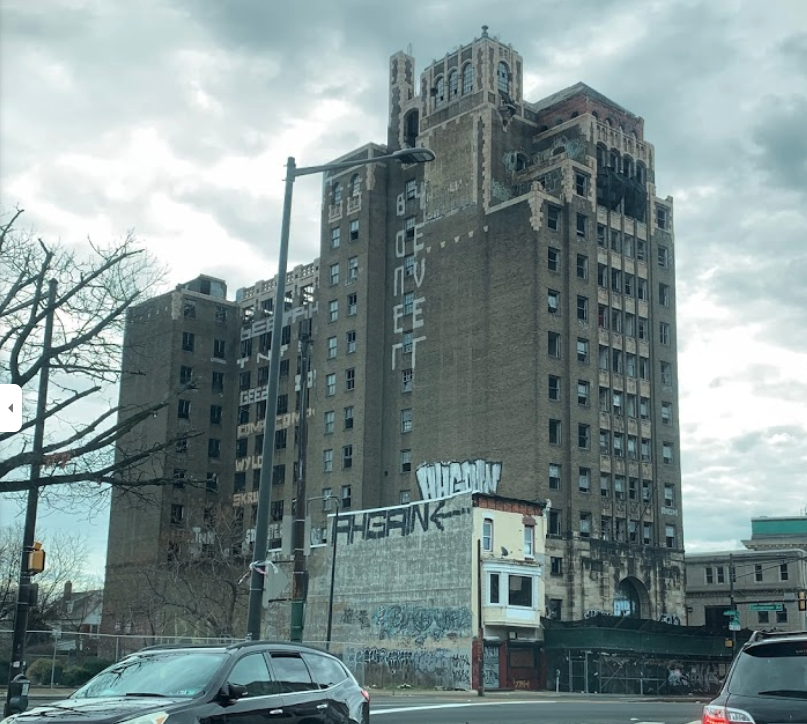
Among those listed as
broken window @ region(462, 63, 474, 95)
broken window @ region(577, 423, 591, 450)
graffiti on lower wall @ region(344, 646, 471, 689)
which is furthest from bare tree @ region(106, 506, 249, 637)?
broken window @ region(462, 63, 474, 95)

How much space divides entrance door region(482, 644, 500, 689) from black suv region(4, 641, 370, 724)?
4585 centimetres

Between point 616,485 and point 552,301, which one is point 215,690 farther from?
point 616,485

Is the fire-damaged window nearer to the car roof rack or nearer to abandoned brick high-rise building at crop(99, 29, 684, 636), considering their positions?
abandoned brick high-rise building at crop(99, 29, 684, 636)

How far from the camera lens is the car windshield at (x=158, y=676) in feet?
38.3

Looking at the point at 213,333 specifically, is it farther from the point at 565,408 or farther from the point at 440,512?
the point at 440,512

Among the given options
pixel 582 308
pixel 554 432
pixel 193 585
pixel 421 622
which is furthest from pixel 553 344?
pixel 193 585

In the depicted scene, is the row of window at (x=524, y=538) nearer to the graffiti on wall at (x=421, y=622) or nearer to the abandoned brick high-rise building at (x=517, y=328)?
the graffiti on wall at (x=421, y=622)

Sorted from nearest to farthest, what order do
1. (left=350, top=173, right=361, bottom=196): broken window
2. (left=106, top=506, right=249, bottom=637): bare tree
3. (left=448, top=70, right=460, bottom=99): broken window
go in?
(left=106, top=506, right=249, bottom=637): bare tree < (left=448, top=70, right=460, bottom=99): broken window < (left=350, top=173, right=361, bottom=196): broken window

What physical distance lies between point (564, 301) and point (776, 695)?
6619 cm

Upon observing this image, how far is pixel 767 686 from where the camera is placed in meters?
10.6

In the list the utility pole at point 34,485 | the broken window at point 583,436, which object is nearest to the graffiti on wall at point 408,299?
the broken window at point 583,436

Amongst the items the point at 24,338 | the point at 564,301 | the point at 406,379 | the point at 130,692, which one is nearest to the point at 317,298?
the point at 406,379

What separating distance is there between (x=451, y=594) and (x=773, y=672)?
4947 cm

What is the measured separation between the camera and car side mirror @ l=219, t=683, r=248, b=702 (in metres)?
11.6
